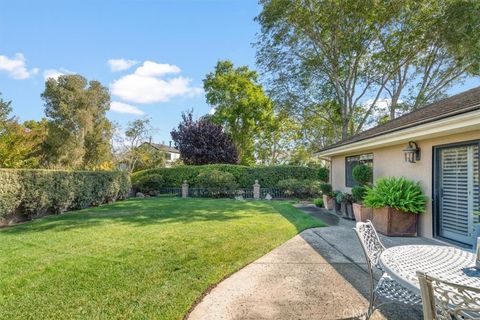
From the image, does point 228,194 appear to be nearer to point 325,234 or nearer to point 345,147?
point 345,147

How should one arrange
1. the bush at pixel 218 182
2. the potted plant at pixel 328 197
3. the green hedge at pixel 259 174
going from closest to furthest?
1. the potted plant at pixel 328 197
2. the bush at pixel 218 182
3. the green hedge at pixel 259 174

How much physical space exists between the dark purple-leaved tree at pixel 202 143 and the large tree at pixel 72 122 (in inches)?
290

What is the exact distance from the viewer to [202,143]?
76.1 feet

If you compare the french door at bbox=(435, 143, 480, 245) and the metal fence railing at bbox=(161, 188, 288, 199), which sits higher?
the french door at bbox=(435, 143, 480, 245)

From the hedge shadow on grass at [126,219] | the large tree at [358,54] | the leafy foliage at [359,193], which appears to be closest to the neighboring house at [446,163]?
the leafy foliage at [359,193]

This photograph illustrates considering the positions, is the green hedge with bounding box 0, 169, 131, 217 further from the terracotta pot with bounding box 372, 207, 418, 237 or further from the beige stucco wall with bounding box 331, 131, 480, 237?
the beige stucco wall with bounding box 331, 131, 480, 237

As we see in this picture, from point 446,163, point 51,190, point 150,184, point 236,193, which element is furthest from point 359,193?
point 150,184

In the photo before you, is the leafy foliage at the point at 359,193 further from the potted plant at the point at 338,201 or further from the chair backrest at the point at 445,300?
the chair backrest at the point at 445,300

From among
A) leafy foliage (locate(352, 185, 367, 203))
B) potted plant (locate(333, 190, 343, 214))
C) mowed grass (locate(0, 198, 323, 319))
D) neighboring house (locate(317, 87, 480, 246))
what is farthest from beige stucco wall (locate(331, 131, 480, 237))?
mowed grass (locate(0, 198, 323, 319))

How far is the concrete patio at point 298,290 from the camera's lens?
10.8ft

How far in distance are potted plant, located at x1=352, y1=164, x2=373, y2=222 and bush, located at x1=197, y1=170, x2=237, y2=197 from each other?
8782mm

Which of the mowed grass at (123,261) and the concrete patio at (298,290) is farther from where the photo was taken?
the mowed grass at (123,261)

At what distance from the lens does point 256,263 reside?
5.07m

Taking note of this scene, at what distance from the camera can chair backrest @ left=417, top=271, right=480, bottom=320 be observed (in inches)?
58.8
